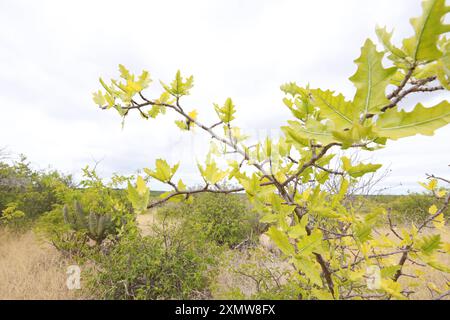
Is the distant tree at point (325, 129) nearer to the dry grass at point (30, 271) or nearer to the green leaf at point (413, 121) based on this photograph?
the green leaf at point (413, 121)

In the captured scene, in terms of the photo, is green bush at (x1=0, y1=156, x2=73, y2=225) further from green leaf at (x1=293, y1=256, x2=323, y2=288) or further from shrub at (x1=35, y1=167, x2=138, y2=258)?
green leaf at (x1=293, y1=256, x2=323, y2=288)

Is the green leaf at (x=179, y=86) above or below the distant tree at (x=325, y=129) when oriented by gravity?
above

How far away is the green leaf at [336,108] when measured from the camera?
345 millimetres

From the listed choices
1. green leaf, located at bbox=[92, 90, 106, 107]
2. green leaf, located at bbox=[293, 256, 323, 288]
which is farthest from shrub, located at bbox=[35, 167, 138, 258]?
green leaf, located at bbox=[293, 256, 323, 288]

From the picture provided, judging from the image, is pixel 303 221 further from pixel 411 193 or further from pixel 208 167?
pixel 411 193

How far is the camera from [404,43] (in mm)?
379

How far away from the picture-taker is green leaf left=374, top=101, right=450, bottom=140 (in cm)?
31

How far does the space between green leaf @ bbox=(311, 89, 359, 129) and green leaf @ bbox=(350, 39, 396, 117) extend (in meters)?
0.01

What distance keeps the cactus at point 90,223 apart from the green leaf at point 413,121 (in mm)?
4179

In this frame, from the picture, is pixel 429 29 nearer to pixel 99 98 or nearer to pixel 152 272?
pixel 99 98

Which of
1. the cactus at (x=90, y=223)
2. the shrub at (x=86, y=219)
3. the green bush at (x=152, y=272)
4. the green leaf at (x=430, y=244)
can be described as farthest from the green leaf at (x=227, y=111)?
the cactus at (x=90, y=223)

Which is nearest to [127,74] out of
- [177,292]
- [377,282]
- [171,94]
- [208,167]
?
[171,94]

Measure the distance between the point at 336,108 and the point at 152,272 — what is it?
265 cm
